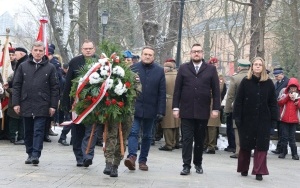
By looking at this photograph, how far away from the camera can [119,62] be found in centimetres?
1030

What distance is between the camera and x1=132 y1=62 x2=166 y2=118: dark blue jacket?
11.1m

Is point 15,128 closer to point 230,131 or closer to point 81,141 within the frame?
point 81,141

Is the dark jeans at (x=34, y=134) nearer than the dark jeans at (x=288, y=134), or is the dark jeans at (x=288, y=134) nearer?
the dark jeans at (x=34, y=134)

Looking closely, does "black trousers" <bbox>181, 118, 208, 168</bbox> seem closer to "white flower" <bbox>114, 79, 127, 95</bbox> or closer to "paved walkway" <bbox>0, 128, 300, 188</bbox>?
"paved walkway" <bbox>0, 128, 300, 188</bbox>

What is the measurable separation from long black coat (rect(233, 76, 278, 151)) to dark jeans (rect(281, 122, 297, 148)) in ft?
13.5

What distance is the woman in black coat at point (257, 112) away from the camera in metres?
11.1

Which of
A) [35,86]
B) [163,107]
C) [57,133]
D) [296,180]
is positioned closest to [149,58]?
[163,107]

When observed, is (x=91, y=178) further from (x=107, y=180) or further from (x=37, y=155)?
(x=37, y=155)

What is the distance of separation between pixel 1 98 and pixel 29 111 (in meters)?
3.76

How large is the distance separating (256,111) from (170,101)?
14.0 feet

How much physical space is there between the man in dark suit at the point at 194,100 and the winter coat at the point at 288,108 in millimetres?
4567

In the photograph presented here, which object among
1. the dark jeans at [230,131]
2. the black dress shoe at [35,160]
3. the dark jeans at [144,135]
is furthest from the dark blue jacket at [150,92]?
the dark jeans at [230,131]

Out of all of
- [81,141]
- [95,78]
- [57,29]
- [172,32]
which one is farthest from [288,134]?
[57,29]

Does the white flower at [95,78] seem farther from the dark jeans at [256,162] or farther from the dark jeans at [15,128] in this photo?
the dark jeans at [15,128]
